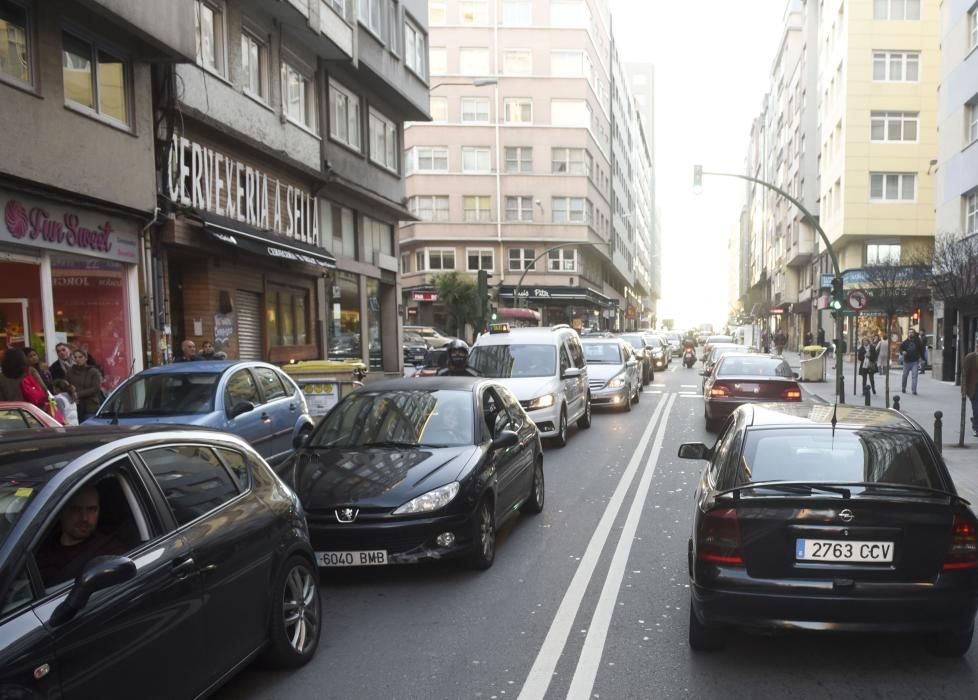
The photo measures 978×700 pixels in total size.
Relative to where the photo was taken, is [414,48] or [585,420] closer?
[585,420]

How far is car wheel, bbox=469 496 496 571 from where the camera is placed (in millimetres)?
6223

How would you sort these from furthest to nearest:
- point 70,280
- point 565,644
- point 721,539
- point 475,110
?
point 475,110, point 70,280, point 565,644, point 721,539

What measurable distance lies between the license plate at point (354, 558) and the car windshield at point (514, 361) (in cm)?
807

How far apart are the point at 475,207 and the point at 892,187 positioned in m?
26.1

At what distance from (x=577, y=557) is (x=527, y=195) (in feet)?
168

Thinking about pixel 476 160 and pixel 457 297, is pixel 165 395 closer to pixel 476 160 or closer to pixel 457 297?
pixel 457 297

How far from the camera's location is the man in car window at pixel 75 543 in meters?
3.06

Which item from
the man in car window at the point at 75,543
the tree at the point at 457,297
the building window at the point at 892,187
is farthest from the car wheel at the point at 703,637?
the building window at the point at 892,187

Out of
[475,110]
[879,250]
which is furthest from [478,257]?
[879,250]

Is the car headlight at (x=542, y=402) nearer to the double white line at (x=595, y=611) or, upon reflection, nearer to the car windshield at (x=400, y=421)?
the double white line at (x=595, y=611)

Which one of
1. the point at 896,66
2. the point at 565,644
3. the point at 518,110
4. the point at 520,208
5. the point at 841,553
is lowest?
the point at 565,644

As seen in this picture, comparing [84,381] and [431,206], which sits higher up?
[431,206]

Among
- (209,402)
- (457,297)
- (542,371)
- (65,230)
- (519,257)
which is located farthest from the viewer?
(519,257)

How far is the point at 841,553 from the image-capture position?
13.8 ft
